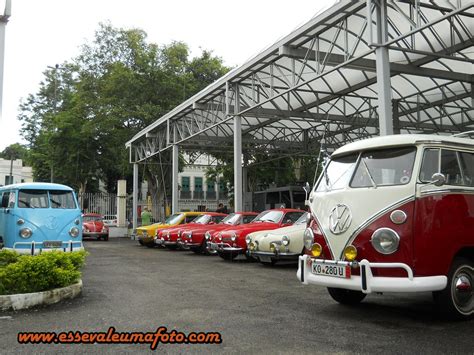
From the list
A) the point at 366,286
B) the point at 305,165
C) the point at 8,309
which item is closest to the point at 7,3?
the point at 8,309

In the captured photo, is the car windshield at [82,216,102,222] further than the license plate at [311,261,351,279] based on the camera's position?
Yes

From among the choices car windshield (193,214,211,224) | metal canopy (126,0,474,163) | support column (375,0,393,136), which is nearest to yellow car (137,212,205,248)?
car windshield (193,214,211,224)

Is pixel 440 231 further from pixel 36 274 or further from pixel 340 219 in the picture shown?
pixel 36 274

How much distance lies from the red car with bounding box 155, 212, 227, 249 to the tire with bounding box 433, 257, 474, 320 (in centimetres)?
1245

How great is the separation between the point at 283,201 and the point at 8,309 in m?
18.5

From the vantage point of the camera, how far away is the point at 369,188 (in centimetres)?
640

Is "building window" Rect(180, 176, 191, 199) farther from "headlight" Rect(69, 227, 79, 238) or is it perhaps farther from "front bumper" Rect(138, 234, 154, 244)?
"headlight" Rect(69, 227, 79, 238)

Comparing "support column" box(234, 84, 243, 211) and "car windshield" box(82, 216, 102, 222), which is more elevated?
"support column" box(234, 84, 243, 211)

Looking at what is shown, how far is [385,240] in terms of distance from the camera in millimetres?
5941

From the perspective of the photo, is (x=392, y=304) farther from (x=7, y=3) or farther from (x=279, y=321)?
(x=7, y=3)

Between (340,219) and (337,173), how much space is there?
35.3 inches

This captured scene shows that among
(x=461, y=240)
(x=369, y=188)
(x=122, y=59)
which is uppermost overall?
(x=122, y=59)

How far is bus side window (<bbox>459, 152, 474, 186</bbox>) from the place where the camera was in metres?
6.54

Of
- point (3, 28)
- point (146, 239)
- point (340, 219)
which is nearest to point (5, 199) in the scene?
point (3, 28)
